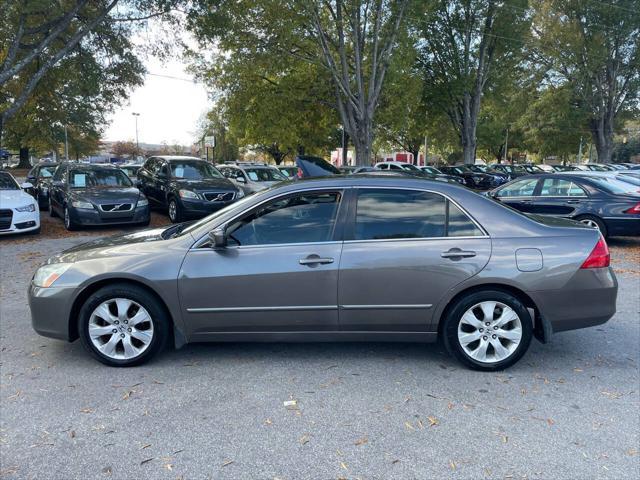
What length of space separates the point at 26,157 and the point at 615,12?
50917 mm

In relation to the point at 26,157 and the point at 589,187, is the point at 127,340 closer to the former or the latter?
the point at 589,187

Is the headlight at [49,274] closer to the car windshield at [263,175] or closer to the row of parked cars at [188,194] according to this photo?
the row of parked cars at [188,194]

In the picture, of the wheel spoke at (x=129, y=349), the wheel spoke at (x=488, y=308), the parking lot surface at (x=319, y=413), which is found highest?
the wheel spoke at (x=488, y=308)

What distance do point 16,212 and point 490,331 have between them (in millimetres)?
9959

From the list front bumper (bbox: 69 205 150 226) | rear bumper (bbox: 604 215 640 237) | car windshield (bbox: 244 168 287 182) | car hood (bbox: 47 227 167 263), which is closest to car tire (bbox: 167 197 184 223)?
front bumper (bbox: 69 205 150 226)

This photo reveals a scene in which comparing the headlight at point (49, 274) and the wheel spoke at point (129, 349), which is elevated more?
the headlight at point (49, 274)

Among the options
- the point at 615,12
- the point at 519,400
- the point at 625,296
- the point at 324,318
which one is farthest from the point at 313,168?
the point at 615,12

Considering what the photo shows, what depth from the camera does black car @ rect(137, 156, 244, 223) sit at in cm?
1252

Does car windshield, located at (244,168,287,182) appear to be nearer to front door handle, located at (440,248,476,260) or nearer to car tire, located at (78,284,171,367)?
car tire, located at (78,284,171,367)

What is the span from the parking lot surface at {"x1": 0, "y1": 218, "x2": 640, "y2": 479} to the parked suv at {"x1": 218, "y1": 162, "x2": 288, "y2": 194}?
10.2 meters

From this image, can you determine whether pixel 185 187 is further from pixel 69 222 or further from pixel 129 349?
pixel 129 349

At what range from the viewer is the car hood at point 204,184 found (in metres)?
12.7

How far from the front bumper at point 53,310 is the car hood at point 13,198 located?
7439mm

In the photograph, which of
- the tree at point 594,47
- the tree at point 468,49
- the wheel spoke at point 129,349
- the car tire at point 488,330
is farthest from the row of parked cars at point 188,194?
the tree at point 594,47
